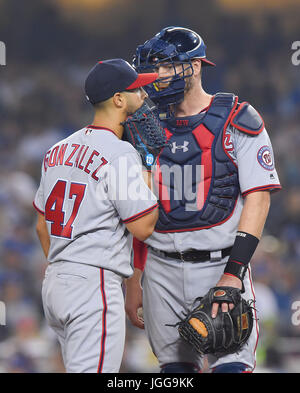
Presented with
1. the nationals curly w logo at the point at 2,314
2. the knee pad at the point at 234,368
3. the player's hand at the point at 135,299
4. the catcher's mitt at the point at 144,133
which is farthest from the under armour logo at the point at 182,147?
the nationals curly w logo at the point at 2,314

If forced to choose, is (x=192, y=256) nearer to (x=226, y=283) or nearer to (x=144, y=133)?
(x=226, y=283)

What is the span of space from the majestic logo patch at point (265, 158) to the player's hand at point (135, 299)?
0.67 m

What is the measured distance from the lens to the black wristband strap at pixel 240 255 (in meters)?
2.11

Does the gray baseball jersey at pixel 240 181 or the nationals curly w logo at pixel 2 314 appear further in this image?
the nationals curly w logo at pixel 2 314

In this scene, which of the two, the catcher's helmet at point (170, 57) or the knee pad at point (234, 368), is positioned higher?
the catcher's helmet at point (170, 57)

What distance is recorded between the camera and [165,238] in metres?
2.31

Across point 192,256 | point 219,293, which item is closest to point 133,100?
point 192,256

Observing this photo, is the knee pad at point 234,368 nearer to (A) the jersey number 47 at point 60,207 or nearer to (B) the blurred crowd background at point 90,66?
(A) the jersey number 47 at point 60,207

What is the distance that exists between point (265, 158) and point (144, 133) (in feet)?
1.50

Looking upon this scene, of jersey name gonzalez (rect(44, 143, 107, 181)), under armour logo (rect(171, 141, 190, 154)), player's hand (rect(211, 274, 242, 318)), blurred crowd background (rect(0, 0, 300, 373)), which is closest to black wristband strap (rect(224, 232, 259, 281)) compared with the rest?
player's hand (rect(211, 274, 242, 318))

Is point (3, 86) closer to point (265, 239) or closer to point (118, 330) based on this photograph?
point (265, 239)

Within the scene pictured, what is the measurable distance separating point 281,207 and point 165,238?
3466 mm

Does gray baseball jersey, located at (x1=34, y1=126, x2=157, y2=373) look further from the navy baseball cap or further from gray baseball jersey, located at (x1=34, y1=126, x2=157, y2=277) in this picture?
the navy baseball cap

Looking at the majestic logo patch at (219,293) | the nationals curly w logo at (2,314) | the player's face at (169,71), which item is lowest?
the nationals curly w logo at (2,314)
